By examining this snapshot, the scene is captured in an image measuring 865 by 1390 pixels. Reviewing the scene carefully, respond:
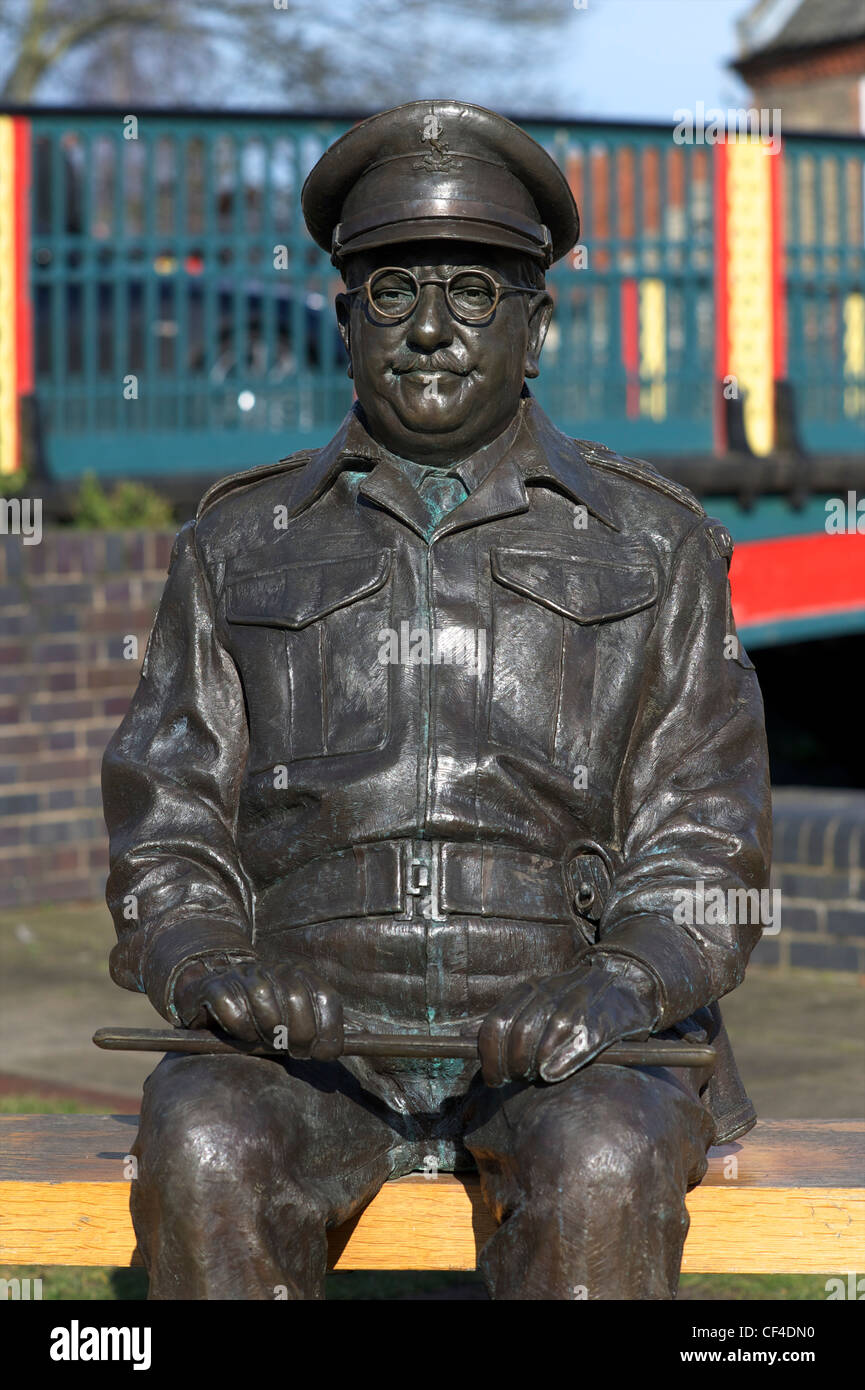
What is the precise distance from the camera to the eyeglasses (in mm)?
3447

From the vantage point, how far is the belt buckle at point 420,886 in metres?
3.44

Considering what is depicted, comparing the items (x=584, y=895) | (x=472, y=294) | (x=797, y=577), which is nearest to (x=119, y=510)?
(x=797, y=577)

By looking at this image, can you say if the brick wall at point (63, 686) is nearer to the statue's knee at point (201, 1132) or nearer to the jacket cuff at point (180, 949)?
the jacket cuff at point (180, 949)

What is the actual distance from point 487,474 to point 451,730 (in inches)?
18.1

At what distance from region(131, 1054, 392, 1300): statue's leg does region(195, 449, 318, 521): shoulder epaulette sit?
1.08 meters

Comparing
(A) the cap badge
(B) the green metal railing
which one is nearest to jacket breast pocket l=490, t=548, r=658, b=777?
(A) the cap badge

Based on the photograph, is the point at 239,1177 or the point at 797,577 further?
the point at 797,577

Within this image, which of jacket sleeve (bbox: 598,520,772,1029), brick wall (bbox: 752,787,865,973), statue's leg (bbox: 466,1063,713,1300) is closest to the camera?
statue's leg (bbox: 466,1063,713,1300)

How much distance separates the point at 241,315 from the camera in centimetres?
979

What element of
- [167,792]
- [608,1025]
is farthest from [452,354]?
[608,1025]

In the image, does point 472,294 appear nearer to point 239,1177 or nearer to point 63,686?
point 239,1177

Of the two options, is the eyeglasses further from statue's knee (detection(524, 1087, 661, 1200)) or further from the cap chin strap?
statue's knee (detection(524, 1087, 661, 1200))

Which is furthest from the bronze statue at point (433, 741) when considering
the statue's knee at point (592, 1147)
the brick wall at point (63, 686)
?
the brick wall at point (63, 686)

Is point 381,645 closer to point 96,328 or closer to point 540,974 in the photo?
point 540,974
